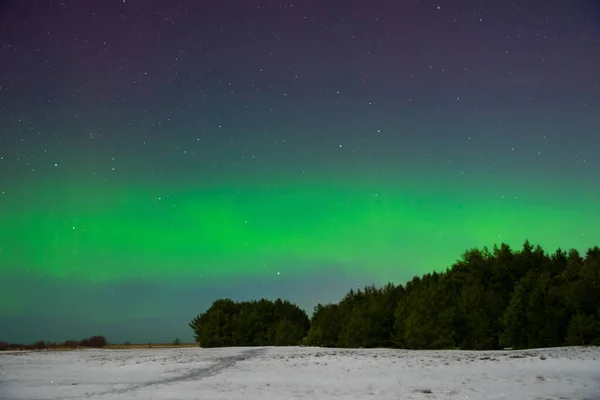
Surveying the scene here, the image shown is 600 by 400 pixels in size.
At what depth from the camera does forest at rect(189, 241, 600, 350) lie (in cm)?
4266

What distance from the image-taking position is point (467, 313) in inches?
1864

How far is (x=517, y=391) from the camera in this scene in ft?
56.2

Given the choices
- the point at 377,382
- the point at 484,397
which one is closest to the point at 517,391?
the point at 484,397

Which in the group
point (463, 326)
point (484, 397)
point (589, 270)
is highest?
point (589, 270)

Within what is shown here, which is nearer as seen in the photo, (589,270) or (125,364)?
(125,364)

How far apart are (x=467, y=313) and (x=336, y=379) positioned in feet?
94.6

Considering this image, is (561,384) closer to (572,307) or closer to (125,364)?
(125,364)

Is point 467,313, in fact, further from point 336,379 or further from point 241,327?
point 241,327

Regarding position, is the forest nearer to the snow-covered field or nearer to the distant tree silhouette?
the distant tree silhouette

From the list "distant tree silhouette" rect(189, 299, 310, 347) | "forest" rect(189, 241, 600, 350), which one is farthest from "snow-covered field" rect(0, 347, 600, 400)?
"distant tree silhouette" rect(189, 299, 310, 347)

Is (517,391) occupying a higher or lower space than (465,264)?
lower

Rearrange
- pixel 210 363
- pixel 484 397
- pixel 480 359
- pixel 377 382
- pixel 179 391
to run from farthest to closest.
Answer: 1. pixel 210 363
2. pixel 480 359
3. pixel 377 382
4. pixel 179 391
5. pixel 484 397

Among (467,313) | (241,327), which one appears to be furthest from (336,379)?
(241,327)

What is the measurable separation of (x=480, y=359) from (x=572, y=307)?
19.3 meters
